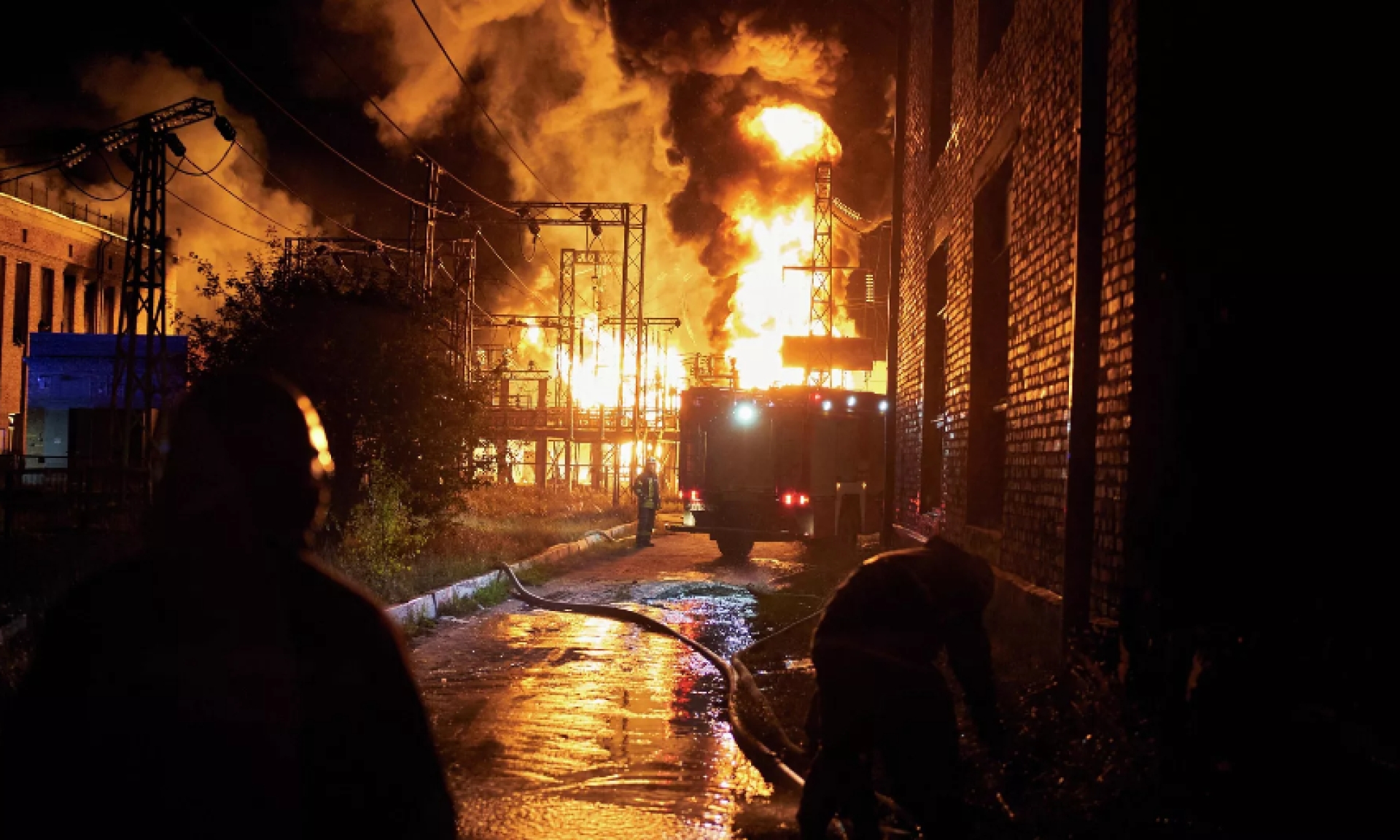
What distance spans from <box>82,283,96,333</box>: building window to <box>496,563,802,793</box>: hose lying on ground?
4103cm

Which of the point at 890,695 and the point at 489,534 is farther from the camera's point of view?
the point at 489,534

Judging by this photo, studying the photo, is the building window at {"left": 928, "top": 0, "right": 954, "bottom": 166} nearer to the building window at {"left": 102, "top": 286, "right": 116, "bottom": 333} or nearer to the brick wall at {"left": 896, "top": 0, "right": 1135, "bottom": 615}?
the brick wall at {"left": 896, "top": 0, "right": 1135, "bottom": 615}

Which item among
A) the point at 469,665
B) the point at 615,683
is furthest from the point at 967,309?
the point at 469,665

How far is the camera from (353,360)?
15875 mm

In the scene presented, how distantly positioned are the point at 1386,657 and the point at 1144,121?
3111 millimetres

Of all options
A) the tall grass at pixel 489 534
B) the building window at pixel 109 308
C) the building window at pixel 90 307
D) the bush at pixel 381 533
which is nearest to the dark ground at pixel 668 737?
the tall grass at pixel 489 534

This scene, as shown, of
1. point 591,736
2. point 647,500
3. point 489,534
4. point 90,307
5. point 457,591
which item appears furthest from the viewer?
point 90,307

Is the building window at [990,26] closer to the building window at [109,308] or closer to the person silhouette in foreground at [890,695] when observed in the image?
the person silhouette in foreground at [890,695]

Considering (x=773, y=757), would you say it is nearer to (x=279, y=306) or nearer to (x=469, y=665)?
(x=469, y=665)

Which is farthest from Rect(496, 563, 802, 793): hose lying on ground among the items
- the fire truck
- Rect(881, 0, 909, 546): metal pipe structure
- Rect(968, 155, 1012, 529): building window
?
the fire truck

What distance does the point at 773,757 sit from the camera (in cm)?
669

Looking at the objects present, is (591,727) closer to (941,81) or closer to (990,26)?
(990,26)

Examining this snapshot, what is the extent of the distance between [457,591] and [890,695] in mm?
10295

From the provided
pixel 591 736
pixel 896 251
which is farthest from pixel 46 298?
pixel 591 736
